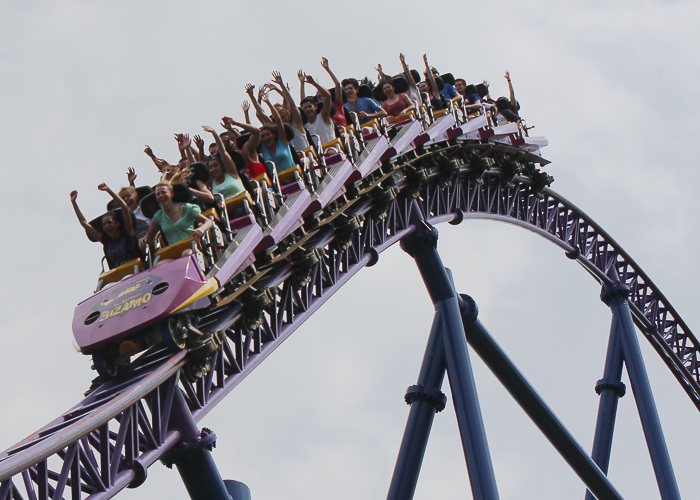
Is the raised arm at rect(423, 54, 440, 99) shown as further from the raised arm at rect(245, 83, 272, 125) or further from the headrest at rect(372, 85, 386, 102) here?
the raised arm at rect(245, 83, 272, 125)

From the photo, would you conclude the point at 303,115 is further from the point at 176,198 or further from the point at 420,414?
the point at 420,414

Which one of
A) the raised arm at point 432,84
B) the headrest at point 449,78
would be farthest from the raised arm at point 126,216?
the headrest at point 449,78

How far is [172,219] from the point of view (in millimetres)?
5953

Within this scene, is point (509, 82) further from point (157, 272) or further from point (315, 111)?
point (157, 272)

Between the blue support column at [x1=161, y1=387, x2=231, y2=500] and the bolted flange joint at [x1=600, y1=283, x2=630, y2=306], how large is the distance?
791cm

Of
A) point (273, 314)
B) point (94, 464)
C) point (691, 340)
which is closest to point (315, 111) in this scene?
point (273, 314)

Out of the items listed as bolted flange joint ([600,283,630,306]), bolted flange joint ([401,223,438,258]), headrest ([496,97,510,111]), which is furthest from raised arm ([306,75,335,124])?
bolted flange joint ([600,283,630,306])

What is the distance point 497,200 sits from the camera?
10.9 meters

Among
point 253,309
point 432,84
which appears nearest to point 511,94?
point 432,84

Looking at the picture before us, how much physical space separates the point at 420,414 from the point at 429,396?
18cm

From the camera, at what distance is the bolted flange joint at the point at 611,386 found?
11.7 m

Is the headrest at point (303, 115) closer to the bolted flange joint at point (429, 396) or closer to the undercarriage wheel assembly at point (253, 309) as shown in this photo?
the undercarriage wheel assembly at point (253, 309)

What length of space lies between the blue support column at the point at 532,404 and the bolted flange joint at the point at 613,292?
3.68m

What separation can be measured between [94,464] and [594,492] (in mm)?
5931
